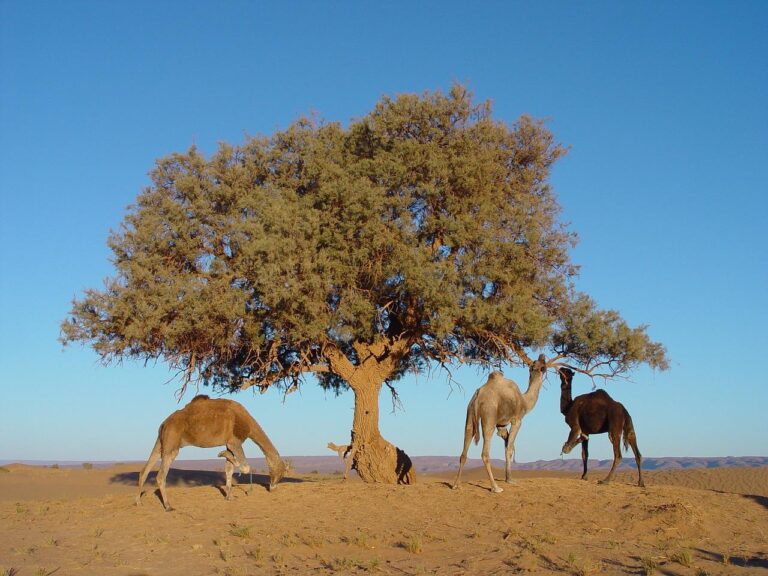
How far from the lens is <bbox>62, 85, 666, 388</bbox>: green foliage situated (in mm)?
19547

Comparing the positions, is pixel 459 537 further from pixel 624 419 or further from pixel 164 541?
pixel 624 419

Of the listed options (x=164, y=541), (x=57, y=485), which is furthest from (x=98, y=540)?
(x=57, y=485)

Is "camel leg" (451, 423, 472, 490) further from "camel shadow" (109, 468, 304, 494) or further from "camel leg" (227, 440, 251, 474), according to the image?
"camel shadow" (109, 468, 304, 494)

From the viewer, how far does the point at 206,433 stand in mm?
18141

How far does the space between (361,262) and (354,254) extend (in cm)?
45

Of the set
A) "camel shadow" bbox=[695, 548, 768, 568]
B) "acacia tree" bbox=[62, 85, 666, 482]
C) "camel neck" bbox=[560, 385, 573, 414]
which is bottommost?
"camel shadow" bbox=[695, 548, 768, 568]

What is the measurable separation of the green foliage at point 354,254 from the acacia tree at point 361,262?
0.06 metres

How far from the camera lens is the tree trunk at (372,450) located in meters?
21.3

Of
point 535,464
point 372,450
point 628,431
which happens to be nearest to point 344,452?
point 372,450

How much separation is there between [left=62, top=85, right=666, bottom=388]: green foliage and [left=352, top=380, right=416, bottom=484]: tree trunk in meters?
1.58

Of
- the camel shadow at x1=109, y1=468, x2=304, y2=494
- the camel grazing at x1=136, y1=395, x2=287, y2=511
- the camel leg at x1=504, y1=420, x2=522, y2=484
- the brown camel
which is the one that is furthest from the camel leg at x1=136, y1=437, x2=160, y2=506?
the brown camel

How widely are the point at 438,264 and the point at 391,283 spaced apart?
167 centimetres

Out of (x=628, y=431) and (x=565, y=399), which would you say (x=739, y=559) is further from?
(x=565, y=399)

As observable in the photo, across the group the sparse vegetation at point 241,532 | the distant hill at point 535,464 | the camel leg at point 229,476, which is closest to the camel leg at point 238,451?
the camel leg at point 229,476
